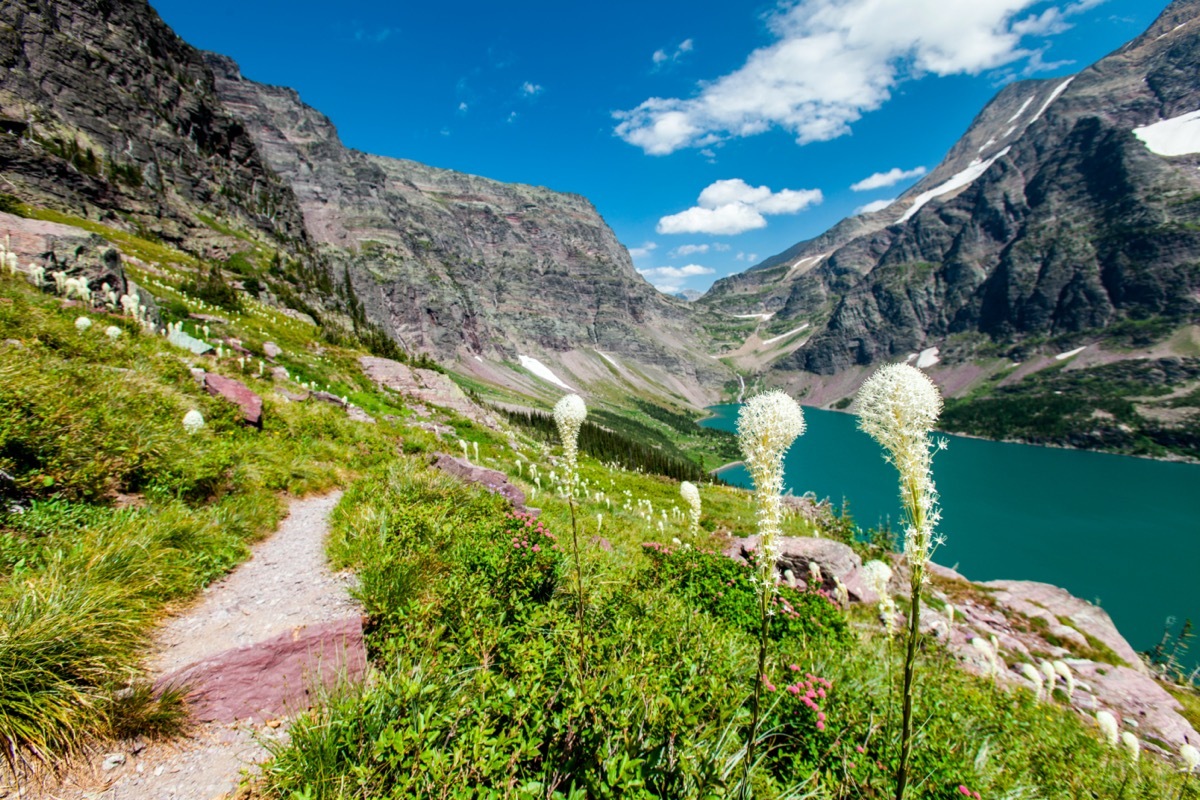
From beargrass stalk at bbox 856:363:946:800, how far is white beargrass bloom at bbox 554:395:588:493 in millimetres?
3121

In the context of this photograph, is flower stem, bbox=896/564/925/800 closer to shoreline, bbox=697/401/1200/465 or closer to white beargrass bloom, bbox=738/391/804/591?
white beargrass bloom, bbox=738/391/804/591

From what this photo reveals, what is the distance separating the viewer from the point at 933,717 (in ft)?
18.1

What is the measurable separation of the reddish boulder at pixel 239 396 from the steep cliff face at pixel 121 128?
175 feet

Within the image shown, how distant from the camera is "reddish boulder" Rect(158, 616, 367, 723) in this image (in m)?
3.84

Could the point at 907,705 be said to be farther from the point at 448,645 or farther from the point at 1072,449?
the point at 1072,449

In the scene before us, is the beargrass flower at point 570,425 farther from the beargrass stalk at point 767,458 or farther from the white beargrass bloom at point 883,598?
the white beargrass bloom at point 883,598

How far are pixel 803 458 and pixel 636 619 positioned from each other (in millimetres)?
129711

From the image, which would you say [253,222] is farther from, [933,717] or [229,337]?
[933,717]

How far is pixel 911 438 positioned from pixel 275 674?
570 centimetres

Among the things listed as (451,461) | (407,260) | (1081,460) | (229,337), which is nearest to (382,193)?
(407,260)

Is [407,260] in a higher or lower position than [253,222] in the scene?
higher

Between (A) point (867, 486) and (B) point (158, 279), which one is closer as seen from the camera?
(B) point (158, 279)

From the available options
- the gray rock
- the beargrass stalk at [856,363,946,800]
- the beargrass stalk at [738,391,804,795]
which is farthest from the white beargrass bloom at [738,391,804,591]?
Answer: the gray rock

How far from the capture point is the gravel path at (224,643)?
3.18 m
